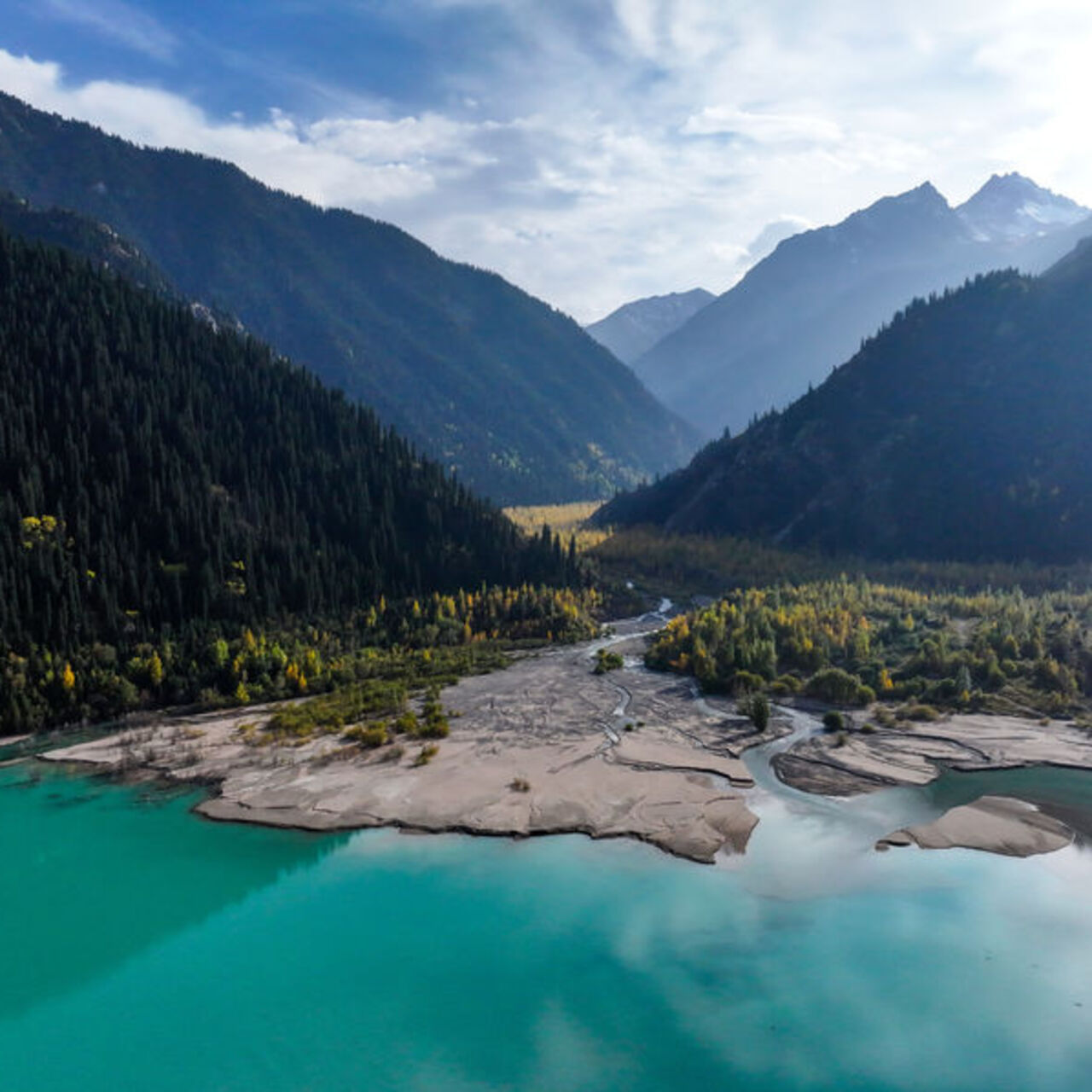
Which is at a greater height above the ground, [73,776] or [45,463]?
[45,463]

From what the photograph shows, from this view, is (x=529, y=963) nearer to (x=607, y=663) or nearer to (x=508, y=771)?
(x=508, y=771)

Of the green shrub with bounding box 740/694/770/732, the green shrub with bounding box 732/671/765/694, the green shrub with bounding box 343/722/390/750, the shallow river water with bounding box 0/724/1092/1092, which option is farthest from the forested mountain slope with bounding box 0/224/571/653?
the green shrub with bounding box 740/694/770/732

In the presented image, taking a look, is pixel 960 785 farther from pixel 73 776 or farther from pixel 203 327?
pixel 203 327

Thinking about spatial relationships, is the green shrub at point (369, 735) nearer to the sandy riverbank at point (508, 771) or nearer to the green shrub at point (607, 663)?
the sandy riverbank at point (508, 771)

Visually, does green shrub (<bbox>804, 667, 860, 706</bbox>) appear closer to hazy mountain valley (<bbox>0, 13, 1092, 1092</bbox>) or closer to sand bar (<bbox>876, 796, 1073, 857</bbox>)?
hazy mountain valley (<bbox>0, 13, 1092, 1092</bbox>)

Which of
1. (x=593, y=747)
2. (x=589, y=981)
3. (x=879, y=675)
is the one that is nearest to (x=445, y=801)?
(x=593, y=747)

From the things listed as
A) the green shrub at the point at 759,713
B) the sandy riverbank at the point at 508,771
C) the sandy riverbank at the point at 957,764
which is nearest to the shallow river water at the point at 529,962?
the sandy riverbank at the point at 508,771
